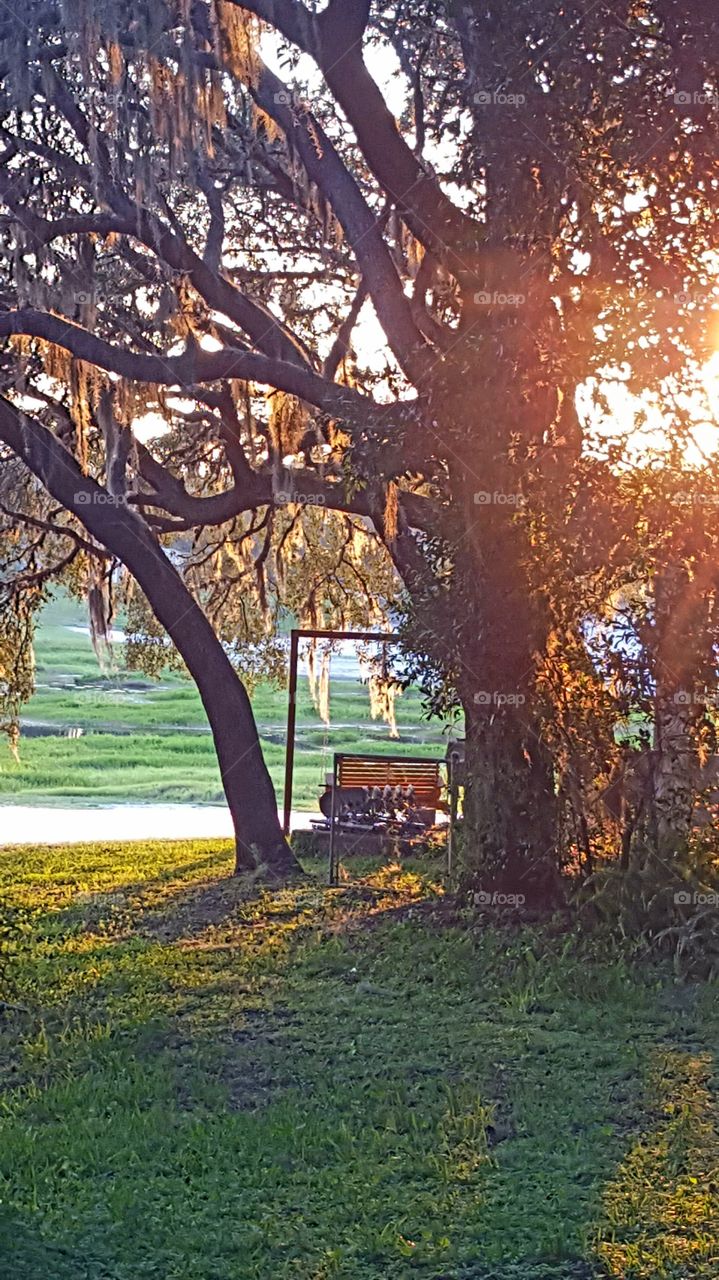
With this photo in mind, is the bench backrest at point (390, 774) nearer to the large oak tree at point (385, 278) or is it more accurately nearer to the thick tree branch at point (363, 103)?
the large oak tree at point (385, 278)

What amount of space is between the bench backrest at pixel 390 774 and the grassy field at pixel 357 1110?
408 centimetres

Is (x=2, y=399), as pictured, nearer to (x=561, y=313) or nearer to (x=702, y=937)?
(x=561, y=313)

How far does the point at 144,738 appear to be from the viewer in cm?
4506

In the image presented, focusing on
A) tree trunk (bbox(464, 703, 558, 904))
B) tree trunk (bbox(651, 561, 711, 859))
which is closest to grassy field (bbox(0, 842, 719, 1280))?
tree trunk (bbox(464, 703, 558, 904))

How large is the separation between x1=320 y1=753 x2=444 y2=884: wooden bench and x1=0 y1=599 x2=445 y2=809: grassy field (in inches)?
188

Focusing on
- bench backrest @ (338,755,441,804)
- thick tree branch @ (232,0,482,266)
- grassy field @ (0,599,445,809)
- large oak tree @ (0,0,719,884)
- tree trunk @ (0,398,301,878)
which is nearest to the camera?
large oak tree @ (0,0,719,884)

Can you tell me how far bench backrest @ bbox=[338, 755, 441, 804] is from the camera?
14.8m

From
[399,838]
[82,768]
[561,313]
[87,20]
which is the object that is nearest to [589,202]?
[561,313]

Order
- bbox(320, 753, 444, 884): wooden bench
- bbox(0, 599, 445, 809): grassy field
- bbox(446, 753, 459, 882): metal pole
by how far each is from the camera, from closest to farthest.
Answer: bbox(446, 753, 459, 882): metal pole
bbox(320, 753, 444, 884): wooden bench
bbox(0, 599, 445, 809): grassy field

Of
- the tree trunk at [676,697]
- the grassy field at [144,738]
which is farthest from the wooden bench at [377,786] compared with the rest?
the tree trunk at [676,697]

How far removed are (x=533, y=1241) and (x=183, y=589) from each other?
9.38m

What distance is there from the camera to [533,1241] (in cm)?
486

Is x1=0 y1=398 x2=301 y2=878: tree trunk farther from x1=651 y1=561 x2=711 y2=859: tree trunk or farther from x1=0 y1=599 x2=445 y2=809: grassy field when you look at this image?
x1=0 y1=599 x2=445 y2=809: grassy field

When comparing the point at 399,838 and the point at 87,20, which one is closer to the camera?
the point at 87,20
